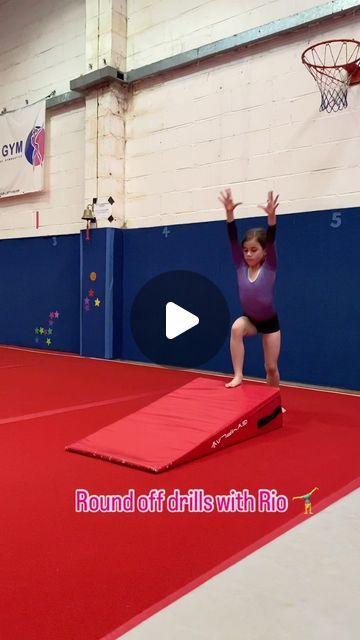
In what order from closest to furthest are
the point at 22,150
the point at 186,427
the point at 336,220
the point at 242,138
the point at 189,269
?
1. the point at 186,427
2. the point at 336,220
3. the point at 242,138
4. the point at 189,269
5. the point at 22,150

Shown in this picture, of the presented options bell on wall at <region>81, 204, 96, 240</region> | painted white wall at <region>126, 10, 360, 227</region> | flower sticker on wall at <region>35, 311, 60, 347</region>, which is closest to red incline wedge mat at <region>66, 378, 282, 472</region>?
painted white wall at <region>126, 10, 360, 227</region>

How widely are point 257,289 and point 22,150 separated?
541 cm

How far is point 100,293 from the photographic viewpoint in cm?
649

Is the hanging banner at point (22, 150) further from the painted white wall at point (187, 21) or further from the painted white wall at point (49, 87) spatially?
the painted white wall at point (187, 21)

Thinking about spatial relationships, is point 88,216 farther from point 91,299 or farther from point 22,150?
point 22,150

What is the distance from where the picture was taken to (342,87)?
483 cm

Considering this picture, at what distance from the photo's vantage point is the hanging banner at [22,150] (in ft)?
24.3

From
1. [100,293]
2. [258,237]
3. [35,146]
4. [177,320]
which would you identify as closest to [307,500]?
[258,237]

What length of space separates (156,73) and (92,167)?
1.32 metres

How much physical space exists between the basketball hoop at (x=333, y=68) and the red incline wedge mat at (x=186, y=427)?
10.1 ft

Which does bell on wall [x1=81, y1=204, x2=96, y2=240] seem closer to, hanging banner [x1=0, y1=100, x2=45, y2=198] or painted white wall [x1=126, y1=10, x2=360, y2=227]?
painted white wall [x1=126, y1=10, x2=360, y2=227]

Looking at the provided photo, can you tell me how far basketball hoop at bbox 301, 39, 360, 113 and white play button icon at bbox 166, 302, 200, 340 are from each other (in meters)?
2.49

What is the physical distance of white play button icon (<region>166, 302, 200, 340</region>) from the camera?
5.93 metres

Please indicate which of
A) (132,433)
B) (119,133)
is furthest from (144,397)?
(119,133)
